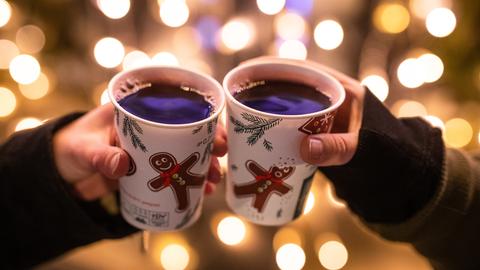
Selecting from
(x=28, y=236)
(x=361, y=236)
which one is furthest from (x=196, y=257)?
(x=28, y=236)

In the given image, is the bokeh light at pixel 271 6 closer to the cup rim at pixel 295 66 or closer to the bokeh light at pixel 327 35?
the bokeh light at pixel 327 35

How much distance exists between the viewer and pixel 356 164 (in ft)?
3.03

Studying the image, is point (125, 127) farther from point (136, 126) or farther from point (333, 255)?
point (333, 255)

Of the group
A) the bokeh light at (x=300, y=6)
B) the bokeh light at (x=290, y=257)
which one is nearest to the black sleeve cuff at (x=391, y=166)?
the bokeh light at (x=290, y=257)

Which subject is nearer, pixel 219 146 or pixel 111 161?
pixel 111 161

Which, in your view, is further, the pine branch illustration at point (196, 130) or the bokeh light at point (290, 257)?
the bokeh light at point (290, 257)

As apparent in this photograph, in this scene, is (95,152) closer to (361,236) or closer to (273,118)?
(273,118)

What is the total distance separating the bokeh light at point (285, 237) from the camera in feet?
5.21

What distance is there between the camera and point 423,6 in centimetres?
179

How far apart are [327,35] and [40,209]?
1.15 metres

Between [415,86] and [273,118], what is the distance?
1.15m

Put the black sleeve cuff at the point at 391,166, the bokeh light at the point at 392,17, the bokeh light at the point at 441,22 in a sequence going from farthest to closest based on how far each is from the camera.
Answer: the bokeh light at the point at 392,17 → the bokeh light at the point at 441,22 → the black sleeve cuff at the point at 391,166

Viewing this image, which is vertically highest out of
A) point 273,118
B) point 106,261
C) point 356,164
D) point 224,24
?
point 273,118

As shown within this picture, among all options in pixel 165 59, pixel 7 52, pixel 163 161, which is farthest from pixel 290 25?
pixel 163 161
